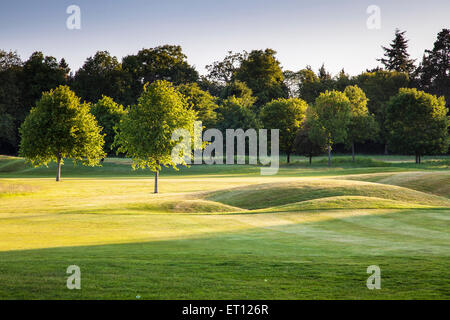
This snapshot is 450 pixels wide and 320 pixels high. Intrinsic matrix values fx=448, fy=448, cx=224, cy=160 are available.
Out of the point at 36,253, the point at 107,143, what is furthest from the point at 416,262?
the point at 107,143

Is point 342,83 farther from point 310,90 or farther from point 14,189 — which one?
point 14,189

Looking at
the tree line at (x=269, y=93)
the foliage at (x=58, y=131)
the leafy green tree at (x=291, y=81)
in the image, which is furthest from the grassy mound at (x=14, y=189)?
the leafy green tree at (x=291, y=81)

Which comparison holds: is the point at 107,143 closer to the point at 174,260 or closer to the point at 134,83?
the point at 134,83

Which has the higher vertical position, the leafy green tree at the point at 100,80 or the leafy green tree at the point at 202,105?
the leafy green tree at the point at 100,80

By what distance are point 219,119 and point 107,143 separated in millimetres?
25249

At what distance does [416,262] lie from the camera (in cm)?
1088

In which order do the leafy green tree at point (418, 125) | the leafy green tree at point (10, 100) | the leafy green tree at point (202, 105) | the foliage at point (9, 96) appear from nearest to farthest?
the leafy green tree at point (418, 125), the leafy green tree at point (202, 105), the foliage at point (9, 96), the leafy green tree at point (10, 100)

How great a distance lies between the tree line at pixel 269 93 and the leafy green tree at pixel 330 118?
181 mm

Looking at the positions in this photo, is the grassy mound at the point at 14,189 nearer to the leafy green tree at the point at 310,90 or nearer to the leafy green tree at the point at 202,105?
the leafy green tree at the point at 202,105

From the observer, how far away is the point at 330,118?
3233 inches

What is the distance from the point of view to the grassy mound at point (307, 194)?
103 ft

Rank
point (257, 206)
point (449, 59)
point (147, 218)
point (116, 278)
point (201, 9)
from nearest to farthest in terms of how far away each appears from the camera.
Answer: point (116, 278), point (147, 218), point (257, 206), point (201, 9), point (449, 59)

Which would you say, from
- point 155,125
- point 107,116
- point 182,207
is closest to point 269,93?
point 107,116

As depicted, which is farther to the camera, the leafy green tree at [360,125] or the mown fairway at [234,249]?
the leafy green tree at [360,125]
